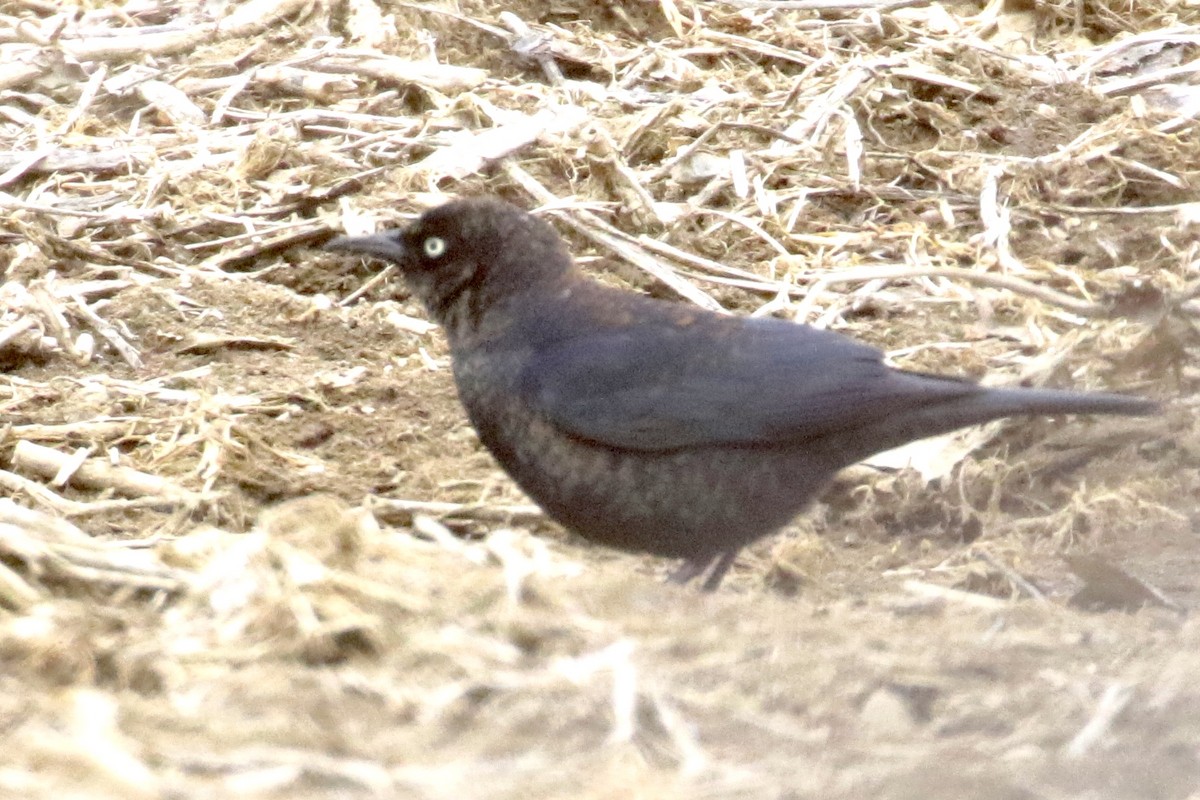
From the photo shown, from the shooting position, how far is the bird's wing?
4.74 m

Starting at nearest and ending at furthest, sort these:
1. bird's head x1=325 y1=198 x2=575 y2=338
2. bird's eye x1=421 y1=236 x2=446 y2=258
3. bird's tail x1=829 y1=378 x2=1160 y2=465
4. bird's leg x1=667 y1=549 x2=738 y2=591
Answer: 1. bird's tail x1=829 y1=378 x2=1160 y2=465
2. bird's leg x1=667 y1=549 x2=738 y2=591
3. bird's head x1=325 y1=198 x2=575 y2=338
4. bird's eye x1=421 y1=236 x2=446 y2=258

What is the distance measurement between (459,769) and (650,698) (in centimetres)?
42

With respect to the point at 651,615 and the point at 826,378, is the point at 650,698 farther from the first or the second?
the point at 826,378

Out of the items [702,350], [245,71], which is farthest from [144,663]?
[245,71]

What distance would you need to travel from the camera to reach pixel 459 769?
299 cm

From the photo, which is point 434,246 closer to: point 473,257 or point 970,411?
point 473,257

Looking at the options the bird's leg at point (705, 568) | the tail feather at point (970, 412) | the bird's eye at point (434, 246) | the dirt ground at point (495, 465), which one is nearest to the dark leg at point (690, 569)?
the bird's leg at point (705, 568)

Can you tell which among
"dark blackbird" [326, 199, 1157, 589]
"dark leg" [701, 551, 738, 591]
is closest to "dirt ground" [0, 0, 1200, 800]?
"dark leg" [701, 551, 738, 591]

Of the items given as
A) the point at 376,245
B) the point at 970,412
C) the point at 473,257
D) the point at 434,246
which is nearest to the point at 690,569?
the point at 970,412

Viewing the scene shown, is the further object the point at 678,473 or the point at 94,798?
the point at 678,473

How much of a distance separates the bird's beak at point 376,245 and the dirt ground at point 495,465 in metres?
0.61

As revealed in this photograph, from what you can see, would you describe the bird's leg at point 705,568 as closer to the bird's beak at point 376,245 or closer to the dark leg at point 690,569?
the dark leg at point 690,569

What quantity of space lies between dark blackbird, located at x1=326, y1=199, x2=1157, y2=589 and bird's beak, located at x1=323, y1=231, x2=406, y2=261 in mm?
637

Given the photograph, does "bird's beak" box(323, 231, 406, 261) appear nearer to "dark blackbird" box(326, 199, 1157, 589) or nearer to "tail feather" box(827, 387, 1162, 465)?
A: "dark blackbird" box(326, 199, 1157, 589)
